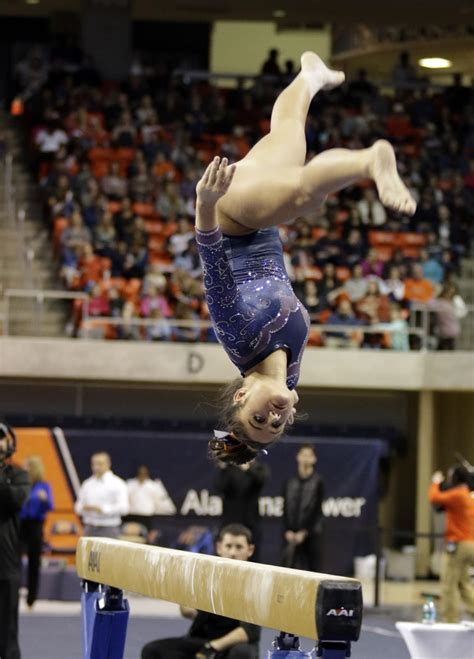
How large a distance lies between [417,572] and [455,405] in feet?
8.50

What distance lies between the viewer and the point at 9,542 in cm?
849

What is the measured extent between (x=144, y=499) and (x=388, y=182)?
9.88 m

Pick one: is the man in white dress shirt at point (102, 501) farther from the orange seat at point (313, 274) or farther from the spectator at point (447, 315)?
the spectator at point (447, 315)

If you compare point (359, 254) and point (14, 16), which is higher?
point (14, 16)

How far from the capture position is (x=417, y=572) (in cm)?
1652

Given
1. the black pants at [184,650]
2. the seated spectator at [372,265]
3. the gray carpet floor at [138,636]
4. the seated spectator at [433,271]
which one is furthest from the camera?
the seated spectator at [433,271]

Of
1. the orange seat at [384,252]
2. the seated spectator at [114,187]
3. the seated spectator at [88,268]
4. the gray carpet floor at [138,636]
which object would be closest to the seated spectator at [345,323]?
the orange seat at [384,252]

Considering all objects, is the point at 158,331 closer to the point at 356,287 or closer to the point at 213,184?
the point at 356,287

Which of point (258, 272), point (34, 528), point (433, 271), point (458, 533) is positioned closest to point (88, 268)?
A: point (433, 271)

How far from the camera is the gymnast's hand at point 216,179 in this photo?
15.0 ft

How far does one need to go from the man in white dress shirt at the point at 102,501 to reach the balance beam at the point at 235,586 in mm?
5721

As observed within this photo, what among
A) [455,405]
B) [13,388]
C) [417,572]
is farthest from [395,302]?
[13,388]

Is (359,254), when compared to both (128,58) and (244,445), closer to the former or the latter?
(128,58)

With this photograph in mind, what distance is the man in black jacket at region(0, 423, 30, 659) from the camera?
27.0 feet
